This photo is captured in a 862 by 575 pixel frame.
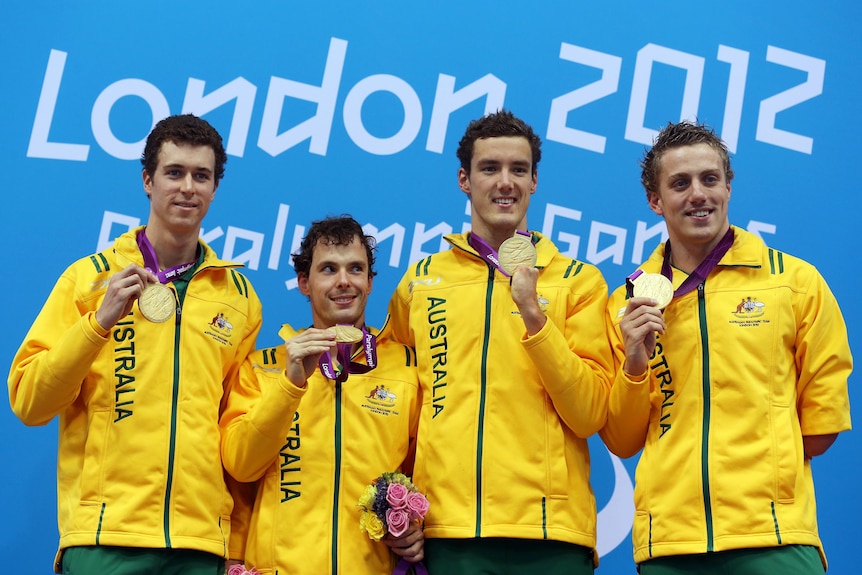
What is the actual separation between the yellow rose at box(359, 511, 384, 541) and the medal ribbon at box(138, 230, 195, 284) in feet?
3.26

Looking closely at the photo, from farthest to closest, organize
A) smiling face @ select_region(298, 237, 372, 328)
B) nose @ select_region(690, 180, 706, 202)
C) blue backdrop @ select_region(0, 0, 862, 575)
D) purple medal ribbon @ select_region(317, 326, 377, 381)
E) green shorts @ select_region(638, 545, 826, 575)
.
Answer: blue backdrop @ select_region(0, 0, 862, 575)
smiling face @ select_region(298, 237, 372, 328)
purple medal ribbon @ select_region(317, 326, 377, 381)
nose @ select_region(690, 180, 706, 202)
green shorts @ select_region(638, 545, 826, 575)

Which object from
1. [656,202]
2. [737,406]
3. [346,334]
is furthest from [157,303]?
[737,406]

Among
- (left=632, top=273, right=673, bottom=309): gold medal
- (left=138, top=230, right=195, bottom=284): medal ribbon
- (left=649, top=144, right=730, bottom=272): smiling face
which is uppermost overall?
(left=649, top=144, right=730, bottom=272): smiling face

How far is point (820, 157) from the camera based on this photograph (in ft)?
13.9

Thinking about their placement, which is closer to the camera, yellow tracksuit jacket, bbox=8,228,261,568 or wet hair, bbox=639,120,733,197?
yellow tracksuit jacket, bbox=8,228,261,568

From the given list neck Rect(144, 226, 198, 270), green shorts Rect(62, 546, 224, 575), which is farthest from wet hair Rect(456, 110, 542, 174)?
green shorts Rect(62, 546, 224, 575)

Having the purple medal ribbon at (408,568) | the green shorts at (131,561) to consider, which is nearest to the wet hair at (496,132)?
the purple medal ribbon at (408,568)

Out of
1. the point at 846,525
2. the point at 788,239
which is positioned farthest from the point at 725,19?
the point at 846,525

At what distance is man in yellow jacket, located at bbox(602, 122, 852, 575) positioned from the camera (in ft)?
9.26

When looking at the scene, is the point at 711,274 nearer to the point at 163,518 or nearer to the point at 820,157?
the point at 820,157

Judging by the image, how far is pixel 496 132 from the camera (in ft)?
11.2

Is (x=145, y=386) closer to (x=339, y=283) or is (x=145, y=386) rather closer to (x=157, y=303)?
(x=157, y=303)

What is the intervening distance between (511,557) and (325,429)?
2.37 ft

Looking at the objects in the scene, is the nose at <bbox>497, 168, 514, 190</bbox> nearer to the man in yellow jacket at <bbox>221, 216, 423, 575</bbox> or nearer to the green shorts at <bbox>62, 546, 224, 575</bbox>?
the man in yellow jacket at <bbox>221, 216, 423, 575</bbox>
